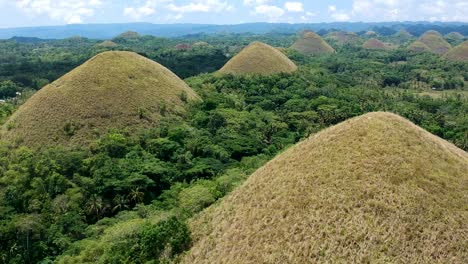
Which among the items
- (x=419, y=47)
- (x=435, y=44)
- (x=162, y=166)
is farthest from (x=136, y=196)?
(x=435, y=44)

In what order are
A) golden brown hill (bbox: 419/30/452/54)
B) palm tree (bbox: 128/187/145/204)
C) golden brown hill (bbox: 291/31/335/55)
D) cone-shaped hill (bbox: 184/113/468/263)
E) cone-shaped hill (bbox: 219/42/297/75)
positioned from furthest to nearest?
golden brown hill (bbox: 419/30/452/54), golden brown hill (bbox: 291/31/335/55), cone-shaped hill (bbox: 219/42/297/75), palm tree (bbox: 128/187/145/204), cone-shaped hill (bbox: 184/113/468/263)

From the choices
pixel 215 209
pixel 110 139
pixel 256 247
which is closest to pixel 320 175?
pixel 256 247

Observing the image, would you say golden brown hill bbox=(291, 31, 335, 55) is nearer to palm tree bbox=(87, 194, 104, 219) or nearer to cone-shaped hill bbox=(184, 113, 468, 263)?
palm tree bbox=(87, 194, 104, 219)

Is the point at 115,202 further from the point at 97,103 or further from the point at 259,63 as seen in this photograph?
the point at 259,63

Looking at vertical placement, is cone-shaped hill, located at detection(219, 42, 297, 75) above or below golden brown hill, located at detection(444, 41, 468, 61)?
above

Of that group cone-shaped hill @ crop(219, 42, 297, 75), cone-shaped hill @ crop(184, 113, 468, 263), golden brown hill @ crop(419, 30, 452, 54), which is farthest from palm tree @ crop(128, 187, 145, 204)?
golden brown hill @ crop(419, 30, 452, 54)

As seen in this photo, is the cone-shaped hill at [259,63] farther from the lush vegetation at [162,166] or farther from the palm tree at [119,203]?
the palm tree at [119,203]

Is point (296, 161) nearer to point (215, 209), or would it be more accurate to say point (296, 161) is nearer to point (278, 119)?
point (215, 209)
